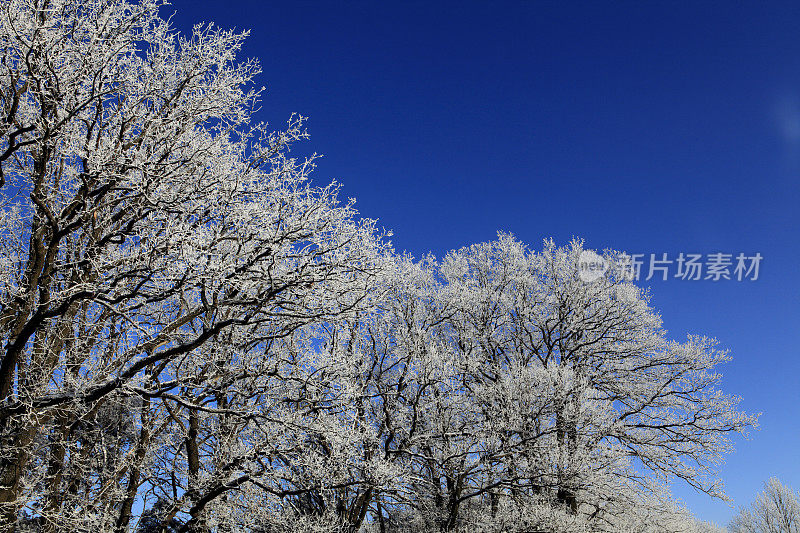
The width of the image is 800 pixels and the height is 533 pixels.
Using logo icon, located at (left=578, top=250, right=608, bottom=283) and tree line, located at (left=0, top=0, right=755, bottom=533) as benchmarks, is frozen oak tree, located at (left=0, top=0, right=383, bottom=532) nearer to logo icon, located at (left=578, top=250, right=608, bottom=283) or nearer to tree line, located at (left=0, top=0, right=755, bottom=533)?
tree line, located at (left=0, top=0, right=755, bottom=533)

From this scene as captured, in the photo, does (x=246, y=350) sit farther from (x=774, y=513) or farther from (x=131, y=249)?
(x=774, y=513)

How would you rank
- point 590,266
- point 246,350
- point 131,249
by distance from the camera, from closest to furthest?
point 131,249
point 246,350
point 590,266

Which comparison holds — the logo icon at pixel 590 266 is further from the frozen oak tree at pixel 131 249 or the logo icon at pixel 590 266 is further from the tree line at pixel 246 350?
the frozen oak tree at pixel 131 249

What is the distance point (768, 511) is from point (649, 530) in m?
26.1

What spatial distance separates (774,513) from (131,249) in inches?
1546

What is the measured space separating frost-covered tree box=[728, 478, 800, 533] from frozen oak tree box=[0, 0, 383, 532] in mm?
34725

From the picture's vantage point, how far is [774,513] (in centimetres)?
3130

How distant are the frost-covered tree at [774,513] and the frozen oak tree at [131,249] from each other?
34.7 m

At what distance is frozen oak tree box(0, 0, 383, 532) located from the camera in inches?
278

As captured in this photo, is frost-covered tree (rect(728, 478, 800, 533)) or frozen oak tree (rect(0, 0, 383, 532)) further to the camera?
frost-covered tree (rect(728, 478, 800, 533))

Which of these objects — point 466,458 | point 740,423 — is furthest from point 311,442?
point 740,423

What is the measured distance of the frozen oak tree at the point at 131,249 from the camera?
278 inches

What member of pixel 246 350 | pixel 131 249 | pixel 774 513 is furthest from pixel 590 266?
pixel 774 513

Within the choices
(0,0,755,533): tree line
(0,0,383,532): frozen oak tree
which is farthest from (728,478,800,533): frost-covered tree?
(0,0,383,532): frozen oak tree
